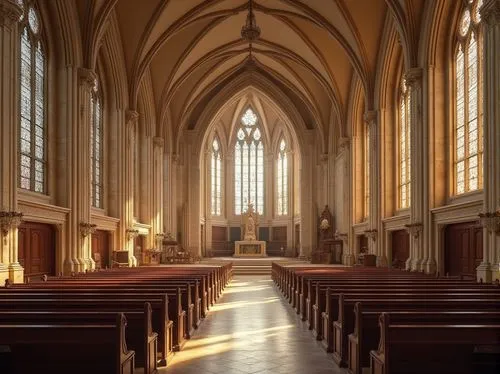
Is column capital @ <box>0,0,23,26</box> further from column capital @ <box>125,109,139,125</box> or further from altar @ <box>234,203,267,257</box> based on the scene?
altar @ <box>234,203,267,257</box>

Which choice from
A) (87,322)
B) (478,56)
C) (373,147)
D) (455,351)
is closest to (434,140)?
(478,56)

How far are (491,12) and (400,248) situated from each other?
12.3m

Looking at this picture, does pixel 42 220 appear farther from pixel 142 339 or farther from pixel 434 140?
pixel 434 140

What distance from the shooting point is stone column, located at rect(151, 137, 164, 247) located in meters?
32.4

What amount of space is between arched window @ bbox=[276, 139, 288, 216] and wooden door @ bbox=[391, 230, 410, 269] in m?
23.1

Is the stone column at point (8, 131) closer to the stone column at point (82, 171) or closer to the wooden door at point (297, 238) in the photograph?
the stone column at point (82, 171)

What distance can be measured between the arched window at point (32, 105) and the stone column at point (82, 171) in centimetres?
125

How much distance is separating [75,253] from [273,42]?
18.3 m

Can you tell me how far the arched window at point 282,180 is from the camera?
4791 cm

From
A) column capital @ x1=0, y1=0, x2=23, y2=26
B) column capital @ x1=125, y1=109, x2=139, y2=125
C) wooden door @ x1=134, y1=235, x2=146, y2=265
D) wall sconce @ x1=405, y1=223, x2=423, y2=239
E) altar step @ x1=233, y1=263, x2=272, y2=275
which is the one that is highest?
column capital @ x1=0, y1=0, x2=23, y2=26

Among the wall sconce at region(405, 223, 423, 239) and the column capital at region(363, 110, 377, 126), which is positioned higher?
the column capital at region(363, 110, 377, 126)

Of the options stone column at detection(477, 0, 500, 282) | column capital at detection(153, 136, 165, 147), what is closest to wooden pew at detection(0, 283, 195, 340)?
stone column at detection(477, 0, 500, 282)

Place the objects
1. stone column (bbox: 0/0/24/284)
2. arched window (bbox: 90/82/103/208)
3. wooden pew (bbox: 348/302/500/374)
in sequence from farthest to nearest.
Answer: arched window (bbox: 90/82/103/208) < stone column (bbox: 0/0/24/284) < wooden pew (bbox: 348/302/500/374)

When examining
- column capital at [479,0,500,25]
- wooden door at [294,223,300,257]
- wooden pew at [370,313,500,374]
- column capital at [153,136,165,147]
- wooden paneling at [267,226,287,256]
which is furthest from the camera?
wooden paneling at [267,226,287,256]
